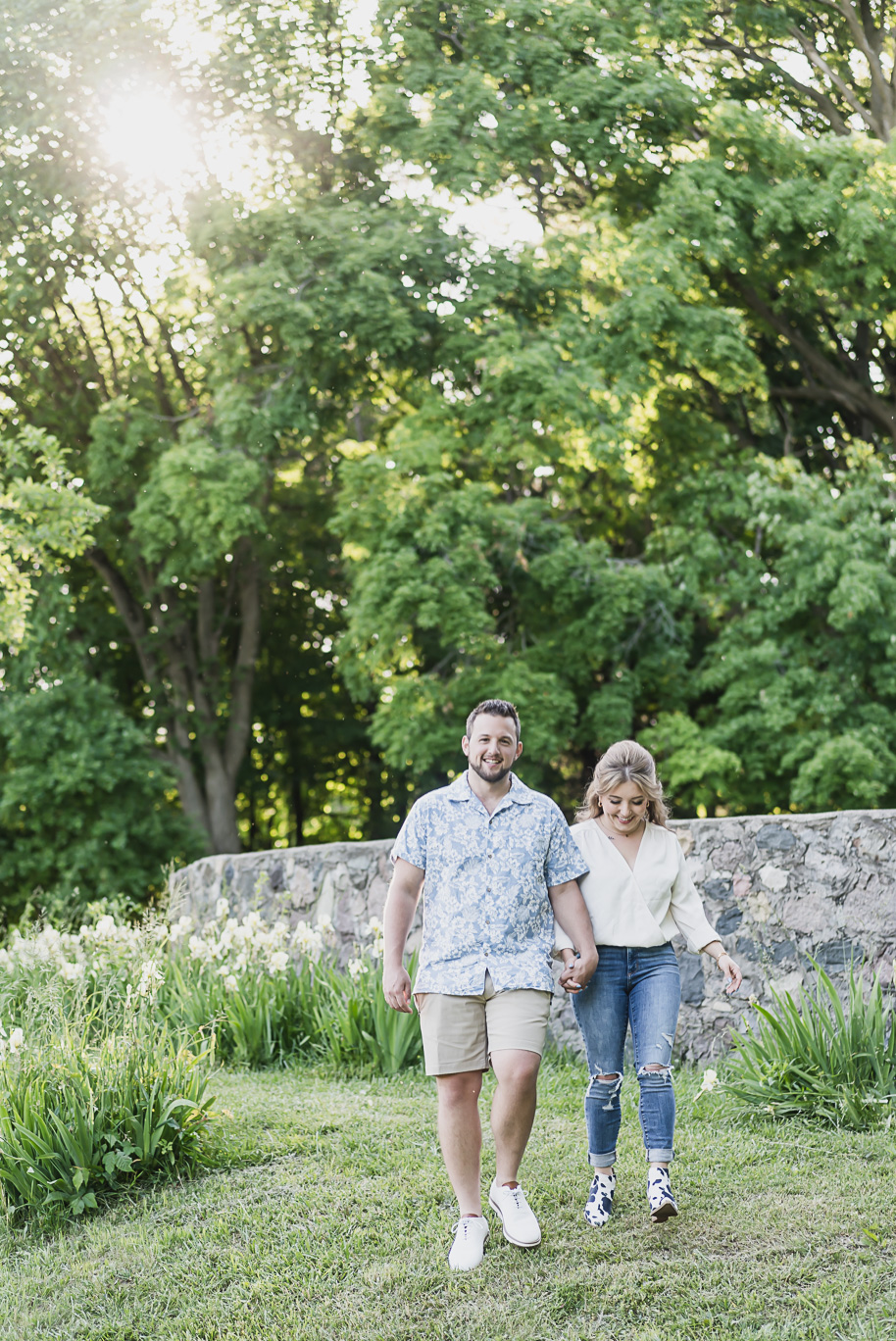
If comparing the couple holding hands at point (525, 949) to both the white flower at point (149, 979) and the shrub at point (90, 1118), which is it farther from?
the white flower at point (149, 979)

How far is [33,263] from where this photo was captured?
50.0ft

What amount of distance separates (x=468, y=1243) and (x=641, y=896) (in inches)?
47.6

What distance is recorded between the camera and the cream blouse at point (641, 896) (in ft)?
13.3

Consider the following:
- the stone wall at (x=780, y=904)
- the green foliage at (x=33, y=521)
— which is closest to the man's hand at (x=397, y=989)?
the stone wall at (x=780, y=904)

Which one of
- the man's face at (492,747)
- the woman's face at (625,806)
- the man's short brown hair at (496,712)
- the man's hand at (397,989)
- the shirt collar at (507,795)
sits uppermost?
the man's short brown hair at (496,712)

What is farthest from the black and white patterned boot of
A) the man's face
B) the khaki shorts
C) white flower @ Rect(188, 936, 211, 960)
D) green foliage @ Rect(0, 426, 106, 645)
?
green foliage @ Rect(0, 426, 106, 645)

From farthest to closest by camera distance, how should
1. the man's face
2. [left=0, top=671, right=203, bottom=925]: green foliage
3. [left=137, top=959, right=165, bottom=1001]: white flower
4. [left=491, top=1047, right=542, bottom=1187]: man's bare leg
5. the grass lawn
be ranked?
[left=0, top=671, right=203, bottom=925]: green foliage, [left=137, top=959, right=165, bottom=1001]: white flower, the man's face, [left=491, top=1047, right=542, bottom=1187]: man's bare leg, the grass lawn

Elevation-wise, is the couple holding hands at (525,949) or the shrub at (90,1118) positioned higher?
the couple holding hands at (525,949)

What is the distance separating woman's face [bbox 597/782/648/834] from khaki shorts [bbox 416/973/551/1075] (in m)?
0.64

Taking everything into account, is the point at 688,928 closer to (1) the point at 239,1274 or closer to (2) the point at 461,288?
(1) the point at 239,1274

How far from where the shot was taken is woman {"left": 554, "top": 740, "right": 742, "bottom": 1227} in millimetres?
3957

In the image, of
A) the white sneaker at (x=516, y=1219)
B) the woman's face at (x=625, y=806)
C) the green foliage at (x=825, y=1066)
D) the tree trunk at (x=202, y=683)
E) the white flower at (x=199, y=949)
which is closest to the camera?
the white sneaker at (x=516, y=1219)

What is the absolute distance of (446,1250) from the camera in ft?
13.3

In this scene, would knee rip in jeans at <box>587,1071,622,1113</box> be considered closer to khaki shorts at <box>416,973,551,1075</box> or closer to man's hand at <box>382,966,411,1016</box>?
khaki shorts at <box>416,973,551,1075</box>
